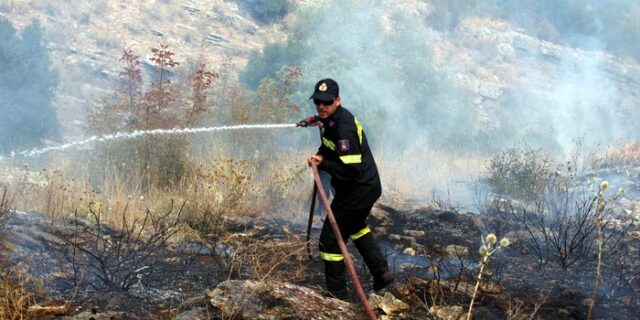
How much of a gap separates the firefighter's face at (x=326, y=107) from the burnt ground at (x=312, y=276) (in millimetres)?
1039

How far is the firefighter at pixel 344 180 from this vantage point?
4.45 metres

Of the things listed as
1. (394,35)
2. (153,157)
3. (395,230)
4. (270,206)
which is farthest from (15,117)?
(394,35)

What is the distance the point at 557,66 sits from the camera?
25344 millimetres

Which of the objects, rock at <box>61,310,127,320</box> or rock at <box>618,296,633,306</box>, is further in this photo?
rock at <box>618,296,633,306</box>

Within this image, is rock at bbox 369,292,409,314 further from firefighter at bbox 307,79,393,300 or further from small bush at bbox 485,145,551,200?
small bush at bbox 485,145,551,200

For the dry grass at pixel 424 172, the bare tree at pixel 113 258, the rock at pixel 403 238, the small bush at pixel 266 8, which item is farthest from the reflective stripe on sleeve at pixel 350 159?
the small bush at pixel 266 8

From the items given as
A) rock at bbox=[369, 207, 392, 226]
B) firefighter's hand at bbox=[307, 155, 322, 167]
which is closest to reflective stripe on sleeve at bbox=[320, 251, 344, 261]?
firefighter's hand at bbox=[307, 155, 322, 167]

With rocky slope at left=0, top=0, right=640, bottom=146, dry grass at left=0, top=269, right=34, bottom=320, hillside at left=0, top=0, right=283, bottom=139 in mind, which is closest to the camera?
dry grass at left=0, top=269, right=34, bottom=320

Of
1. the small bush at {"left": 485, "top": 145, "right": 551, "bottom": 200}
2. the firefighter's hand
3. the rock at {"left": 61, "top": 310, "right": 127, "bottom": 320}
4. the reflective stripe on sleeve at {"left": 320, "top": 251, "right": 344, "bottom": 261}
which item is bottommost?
the rock at {"left": 61, "top": 310, "right": 127, "bottom": 320}

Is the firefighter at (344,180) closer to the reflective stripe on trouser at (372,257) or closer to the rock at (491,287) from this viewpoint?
the reflective stripe on trouser at (372,257)

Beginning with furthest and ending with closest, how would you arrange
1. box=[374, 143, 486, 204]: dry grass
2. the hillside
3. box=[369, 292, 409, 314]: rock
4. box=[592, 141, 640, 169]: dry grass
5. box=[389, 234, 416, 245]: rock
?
the hillside
box=[592, 141, 640, 169]: dry grass
box=[374, 143, 486, 204]: dry grass
box=[389, 234, 416, 245]: rock
box=[369, 292, 409, 314]: rock

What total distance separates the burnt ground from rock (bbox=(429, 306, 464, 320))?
0.11 meters

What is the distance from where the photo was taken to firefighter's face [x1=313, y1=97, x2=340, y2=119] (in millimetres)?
4438

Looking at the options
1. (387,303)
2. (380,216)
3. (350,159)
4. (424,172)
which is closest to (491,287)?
(387,303)
